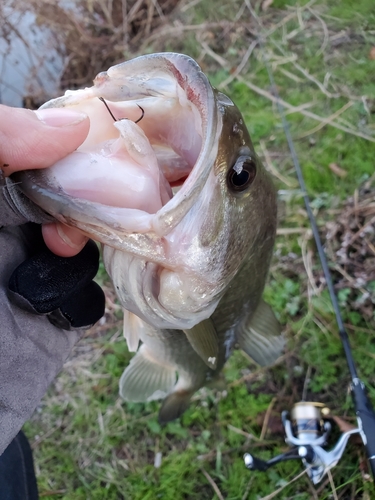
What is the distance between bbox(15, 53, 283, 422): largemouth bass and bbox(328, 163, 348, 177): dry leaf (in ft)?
6.34

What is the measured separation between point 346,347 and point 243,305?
975mm

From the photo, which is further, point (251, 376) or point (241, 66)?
point (241, 66)

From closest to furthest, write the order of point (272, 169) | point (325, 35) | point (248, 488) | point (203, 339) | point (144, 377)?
point (203, 339) → point (144, 377) → point (248, 488) → point (272, 169) → point (325, 35)

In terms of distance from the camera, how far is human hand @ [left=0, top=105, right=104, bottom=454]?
105cm

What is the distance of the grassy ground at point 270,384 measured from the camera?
8.25 ft

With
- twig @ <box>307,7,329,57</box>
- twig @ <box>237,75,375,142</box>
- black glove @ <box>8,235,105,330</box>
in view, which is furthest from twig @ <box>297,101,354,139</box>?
black glove @ <box>8,235,105,330</box>

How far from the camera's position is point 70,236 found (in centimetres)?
129

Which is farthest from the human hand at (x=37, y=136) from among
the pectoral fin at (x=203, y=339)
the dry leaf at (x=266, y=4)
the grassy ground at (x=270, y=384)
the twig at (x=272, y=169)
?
the dry leaf at (x=266, y=4)

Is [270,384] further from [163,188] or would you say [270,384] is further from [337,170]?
[163,188]

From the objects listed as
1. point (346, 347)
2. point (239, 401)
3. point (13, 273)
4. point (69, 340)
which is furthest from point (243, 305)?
point (239, 401)

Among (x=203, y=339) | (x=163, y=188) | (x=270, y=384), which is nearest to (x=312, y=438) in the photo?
(x=270, y=384)

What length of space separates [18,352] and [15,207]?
432 mm

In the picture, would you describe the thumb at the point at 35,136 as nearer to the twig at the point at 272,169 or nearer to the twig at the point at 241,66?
the twig at the point at 272,169

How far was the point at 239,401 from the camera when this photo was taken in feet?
8.70
